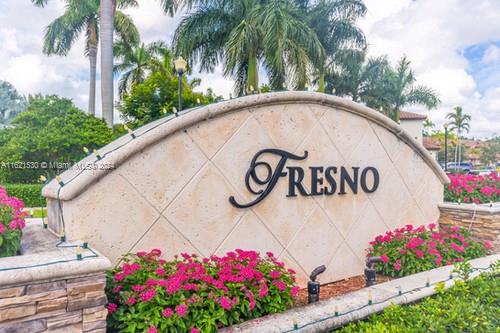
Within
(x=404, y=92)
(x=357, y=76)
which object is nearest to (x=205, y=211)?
(x=357, y=76)

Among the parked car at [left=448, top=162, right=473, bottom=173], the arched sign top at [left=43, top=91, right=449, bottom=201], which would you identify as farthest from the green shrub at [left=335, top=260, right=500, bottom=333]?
the parked car at [left=448, top=162, right=473, bottom=173]

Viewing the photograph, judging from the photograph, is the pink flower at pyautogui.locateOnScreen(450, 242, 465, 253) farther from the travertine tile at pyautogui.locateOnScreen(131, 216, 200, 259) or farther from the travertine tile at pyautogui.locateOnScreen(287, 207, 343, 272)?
the travertine tile at pyautogui.locateOnScreen(131, 216, 200, 259)

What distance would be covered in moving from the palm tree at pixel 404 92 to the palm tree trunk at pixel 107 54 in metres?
17.6

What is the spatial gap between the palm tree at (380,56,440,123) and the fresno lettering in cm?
1983

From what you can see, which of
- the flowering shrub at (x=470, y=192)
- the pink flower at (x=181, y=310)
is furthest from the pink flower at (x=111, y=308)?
the flowering shrub at (x=470, y=192)

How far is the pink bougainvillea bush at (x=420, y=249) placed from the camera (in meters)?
5.12

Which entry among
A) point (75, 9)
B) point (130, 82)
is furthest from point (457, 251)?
point (130, 82)

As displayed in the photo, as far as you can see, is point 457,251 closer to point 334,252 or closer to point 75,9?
point 334,252

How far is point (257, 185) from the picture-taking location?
14.9 ft

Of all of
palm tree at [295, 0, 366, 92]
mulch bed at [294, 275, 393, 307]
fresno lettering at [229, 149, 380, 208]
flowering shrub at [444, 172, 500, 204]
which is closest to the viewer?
fresno lettering at [229, 149, 380, 208]

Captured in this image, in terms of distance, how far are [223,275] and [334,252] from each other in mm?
2625

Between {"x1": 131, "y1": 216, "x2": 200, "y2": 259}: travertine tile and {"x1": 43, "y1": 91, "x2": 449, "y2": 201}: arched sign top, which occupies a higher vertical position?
{"x1": 43, "y1": 91, "x2": 449, "y2": 201}: arched sign top

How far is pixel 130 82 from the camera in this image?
91.5 feet

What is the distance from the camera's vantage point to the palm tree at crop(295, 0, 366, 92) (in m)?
18.0
